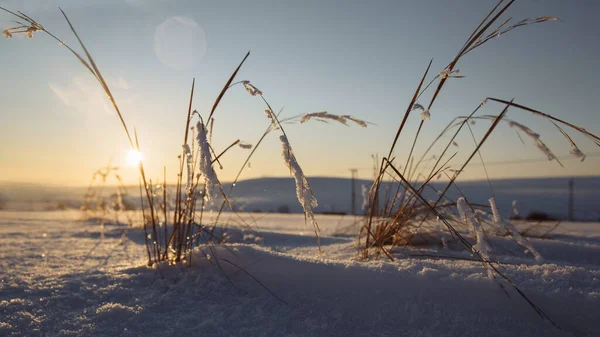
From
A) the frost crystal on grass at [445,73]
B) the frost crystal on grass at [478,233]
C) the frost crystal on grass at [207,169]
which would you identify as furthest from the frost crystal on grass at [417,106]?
the frost crystal on grass at [207,169]

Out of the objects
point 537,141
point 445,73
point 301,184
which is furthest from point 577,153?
point 301,184

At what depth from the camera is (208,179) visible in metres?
0.81

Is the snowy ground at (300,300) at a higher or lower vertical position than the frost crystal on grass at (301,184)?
lower

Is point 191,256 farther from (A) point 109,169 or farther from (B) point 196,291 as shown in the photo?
(A) point 109,169

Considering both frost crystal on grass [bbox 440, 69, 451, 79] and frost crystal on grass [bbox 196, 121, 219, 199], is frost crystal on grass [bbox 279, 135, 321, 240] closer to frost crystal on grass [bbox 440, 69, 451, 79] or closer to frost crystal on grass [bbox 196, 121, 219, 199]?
frost crystal on grass [bbox 196, 121, 219, 199]

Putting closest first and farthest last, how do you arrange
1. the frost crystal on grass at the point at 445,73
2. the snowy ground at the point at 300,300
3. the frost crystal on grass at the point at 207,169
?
the frost crystal on grass at the point at 207,169 → the snowy ground at the point at 300,300 → the frost crystal on grass at the point at 445,73

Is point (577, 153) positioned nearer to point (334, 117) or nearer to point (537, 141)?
point (537, 141)

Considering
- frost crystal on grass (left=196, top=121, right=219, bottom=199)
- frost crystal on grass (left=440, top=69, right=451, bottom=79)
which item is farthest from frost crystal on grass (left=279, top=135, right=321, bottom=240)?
frost crystal on grass (left=440, top=69, right=451, bottom=79)

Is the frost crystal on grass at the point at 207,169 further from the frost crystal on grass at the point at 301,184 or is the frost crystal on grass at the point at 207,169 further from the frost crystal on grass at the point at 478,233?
the frost crystal on grass at the point at 478,233

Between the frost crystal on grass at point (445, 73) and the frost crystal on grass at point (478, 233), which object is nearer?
the frost crystal on grass at point (478, 233)

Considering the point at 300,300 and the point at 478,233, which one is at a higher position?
the point at 478,233

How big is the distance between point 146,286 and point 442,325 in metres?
0.96

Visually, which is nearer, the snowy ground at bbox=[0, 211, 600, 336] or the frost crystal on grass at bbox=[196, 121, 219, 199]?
the frost crystal on grass at bbox=[196, 121, 219, 199]

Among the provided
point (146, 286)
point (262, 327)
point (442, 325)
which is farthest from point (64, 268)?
point (442, 325)
